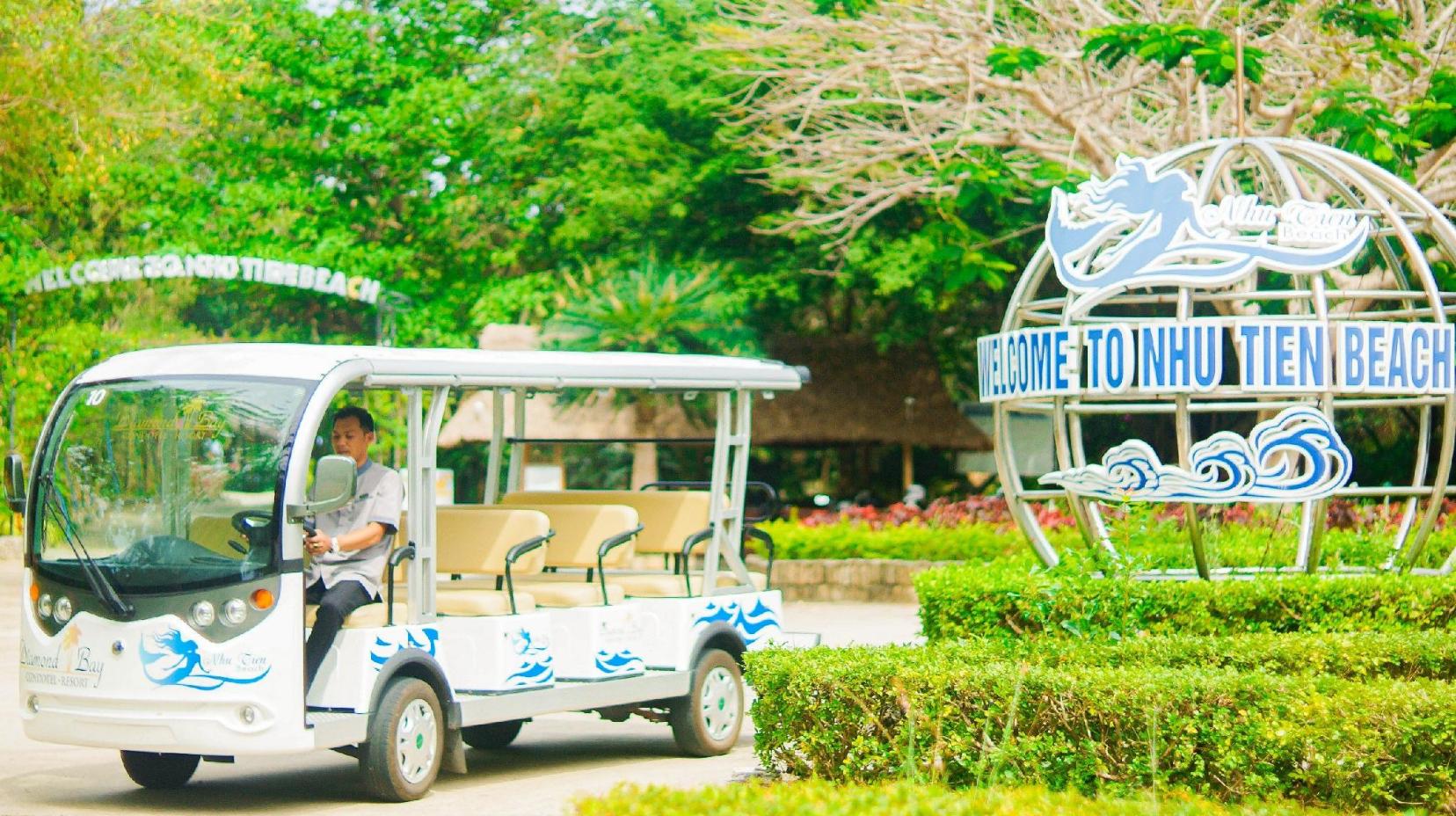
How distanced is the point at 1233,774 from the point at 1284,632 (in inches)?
152

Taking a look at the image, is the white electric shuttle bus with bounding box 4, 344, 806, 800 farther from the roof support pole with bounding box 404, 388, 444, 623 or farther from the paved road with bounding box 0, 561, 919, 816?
the paved road with bounding box 0, 561, 919, 816

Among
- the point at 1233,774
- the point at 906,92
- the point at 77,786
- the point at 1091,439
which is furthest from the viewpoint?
the point at 1091,439

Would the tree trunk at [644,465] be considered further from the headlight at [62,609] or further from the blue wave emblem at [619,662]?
the headlight at [62,609]

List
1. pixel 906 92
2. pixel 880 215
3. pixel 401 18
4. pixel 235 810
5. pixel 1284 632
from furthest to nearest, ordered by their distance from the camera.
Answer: pixel 401 18 < pixel 880 215 < pixel 906 92 < pixel 1284 632 < pixel 235 810

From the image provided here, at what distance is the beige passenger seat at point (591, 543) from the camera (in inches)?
410

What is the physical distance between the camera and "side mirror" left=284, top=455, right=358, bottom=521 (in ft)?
27.7

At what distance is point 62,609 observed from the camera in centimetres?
879

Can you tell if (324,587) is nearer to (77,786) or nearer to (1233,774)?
(77,786)

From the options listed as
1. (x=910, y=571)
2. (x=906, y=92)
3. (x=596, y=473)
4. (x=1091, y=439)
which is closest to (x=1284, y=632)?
(x=910, y=571)

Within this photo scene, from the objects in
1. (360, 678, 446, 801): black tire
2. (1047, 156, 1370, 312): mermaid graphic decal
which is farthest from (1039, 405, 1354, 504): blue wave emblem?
(360, 678, 446, 801): black tire

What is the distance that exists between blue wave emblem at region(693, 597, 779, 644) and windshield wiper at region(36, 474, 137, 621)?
336 cm

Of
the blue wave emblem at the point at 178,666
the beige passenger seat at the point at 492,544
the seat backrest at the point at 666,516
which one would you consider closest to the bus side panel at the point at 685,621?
the seat backrest at the point at 666,516

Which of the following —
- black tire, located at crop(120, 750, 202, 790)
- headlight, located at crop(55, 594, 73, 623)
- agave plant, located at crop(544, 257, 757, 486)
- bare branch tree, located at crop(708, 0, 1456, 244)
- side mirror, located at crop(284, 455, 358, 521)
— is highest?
bare branch tree, located at crop(708, 0, 1456, 244)

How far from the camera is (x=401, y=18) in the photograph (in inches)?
1452
